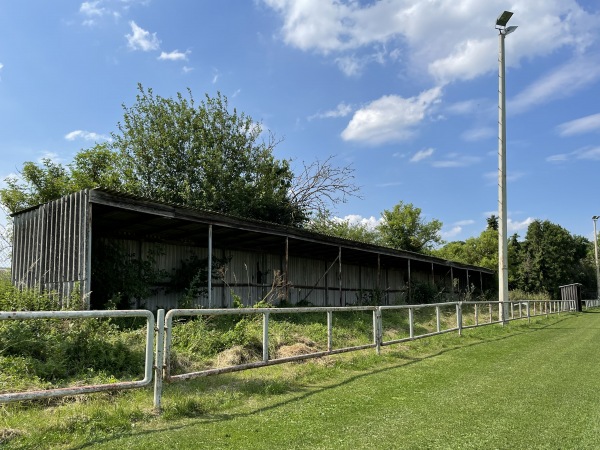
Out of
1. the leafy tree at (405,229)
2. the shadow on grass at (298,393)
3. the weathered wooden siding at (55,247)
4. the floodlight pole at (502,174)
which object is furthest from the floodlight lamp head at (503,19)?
the leafy tree at (405,229)

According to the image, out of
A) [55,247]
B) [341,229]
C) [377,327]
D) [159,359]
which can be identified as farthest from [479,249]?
[159,359]

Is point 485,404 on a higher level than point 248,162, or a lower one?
lower

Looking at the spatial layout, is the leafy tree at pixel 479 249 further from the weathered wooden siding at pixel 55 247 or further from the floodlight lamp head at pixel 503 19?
the weathered wooden siding at pixel 55 247

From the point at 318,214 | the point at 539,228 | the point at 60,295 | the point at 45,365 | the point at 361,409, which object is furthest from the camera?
the point at 539,228

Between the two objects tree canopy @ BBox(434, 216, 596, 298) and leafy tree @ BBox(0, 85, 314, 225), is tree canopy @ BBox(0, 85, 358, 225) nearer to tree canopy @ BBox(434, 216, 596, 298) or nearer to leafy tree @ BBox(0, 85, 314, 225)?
leafy tree @ BBox(0, 85, 314, 225)

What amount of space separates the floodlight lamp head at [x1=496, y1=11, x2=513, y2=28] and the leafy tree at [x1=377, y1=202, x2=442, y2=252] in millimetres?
41772

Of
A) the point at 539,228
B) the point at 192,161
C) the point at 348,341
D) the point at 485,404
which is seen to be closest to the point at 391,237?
the point at 539,228

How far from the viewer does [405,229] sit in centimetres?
6412

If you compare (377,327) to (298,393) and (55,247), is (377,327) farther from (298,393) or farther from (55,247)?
(55,247)

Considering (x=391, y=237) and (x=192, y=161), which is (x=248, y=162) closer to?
(x=192, y=161)

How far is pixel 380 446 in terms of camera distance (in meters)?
4.52

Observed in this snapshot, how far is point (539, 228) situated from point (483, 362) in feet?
197

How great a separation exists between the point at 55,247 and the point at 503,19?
2101cm

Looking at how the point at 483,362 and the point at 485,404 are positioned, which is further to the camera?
the point at 483,362
